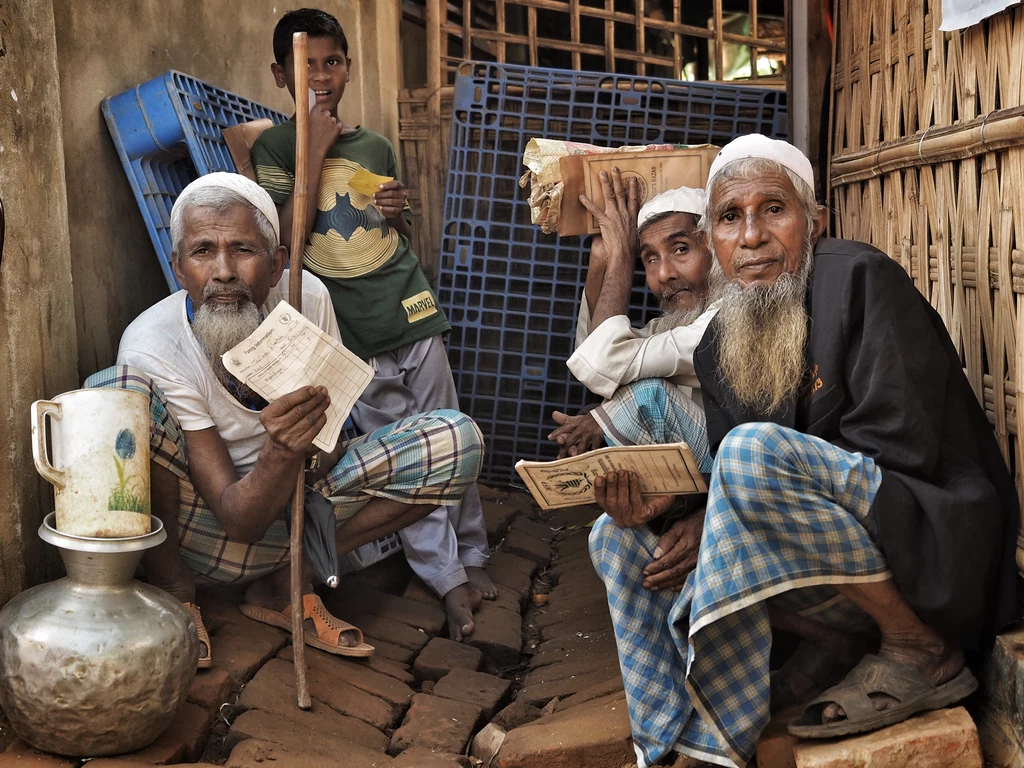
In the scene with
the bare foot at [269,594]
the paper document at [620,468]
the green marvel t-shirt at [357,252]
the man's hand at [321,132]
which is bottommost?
the bare foot at [269,594]

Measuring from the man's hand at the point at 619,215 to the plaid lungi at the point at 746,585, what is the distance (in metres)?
1.39

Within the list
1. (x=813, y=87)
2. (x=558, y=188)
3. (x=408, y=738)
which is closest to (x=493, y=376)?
(x=558, y=188)

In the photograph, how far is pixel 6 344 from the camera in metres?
2.79

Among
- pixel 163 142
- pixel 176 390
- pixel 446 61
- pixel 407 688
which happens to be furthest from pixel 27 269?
pixel 446 61

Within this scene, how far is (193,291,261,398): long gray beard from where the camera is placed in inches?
125

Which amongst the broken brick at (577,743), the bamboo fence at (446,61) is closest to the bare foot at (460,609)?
the broken brick at (577,743)

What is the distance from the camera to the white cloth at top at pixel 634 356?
323 centimetres

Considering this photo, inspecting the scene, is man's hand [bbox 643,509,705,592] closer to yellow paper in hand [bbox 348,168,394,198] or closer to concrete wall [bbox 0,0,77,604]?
concrete wall [bbox 0,0,77,604]

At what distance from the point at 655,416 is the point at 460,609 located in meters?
1.08

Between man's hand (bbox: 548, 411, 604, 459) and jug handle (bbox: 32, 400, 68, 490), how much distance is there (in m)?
1.48

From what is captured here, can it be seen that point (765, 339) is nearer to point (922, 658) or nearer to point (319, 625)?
point (922, 658)

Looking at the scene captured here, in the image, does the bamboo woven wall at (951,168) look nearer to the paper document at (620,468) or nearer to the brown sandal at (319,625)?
the paper document at (620,468)

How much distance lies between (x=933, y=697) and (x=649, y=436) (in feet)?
3.65

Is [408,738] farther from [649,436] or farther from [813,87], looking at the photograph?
[813,87]
